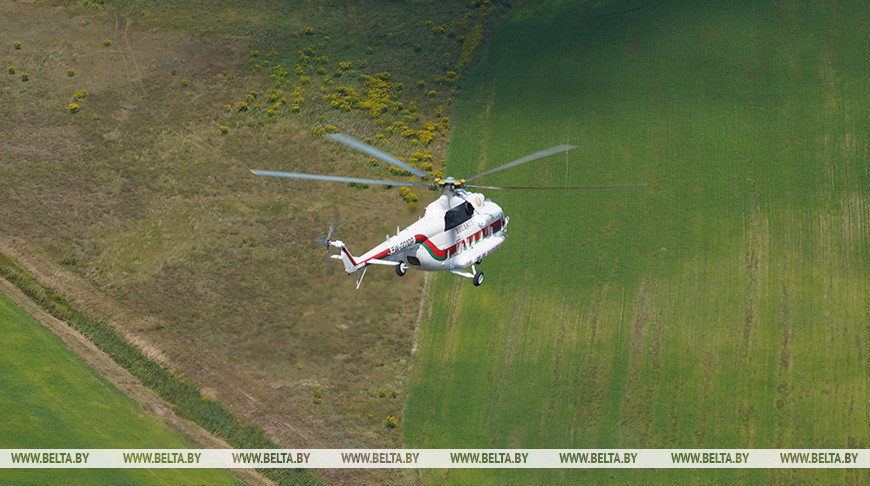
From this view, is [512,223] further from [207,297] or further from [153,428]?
[153,428]

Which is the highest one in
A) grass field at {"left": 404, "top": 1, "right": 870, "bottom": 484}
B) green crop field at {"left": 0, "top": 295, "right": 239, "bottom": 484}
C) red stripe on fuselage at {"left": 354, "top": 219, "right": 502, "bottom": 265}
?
red stripe on fuselage at {"left": 354, "top": 219, "right": 502, "bottom": 265}

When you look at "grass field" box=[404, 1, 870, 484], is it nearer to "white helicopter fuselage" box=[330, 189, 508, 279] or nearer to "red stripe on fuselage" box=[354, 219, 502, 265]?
"white helicopter fuselage" box=[330, 189, 508, 279]

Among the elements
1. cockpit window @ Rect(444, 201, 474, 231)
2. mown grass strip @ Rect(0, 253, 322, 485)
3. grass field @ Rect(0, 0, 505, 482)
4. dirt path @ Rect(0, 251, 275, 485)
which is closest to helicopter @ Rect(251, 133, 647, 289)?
cockpit window @ Rect(444, 201, 474, 231)

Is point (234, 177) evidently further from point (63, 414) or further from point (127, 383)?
point (63, 414)

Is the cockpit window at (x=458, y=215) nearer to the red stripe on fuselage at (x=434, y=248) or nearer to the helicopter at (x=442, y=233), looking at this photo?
the helicopter at (x=442, y=233)

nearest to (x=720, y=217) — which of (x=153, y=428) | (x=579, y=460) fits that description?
(x=579, y=460)

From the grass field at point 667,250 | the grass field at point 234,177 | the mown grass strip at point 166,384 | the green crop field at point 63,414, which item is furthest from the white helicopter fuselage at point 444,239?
the green crop field at point 63,414
